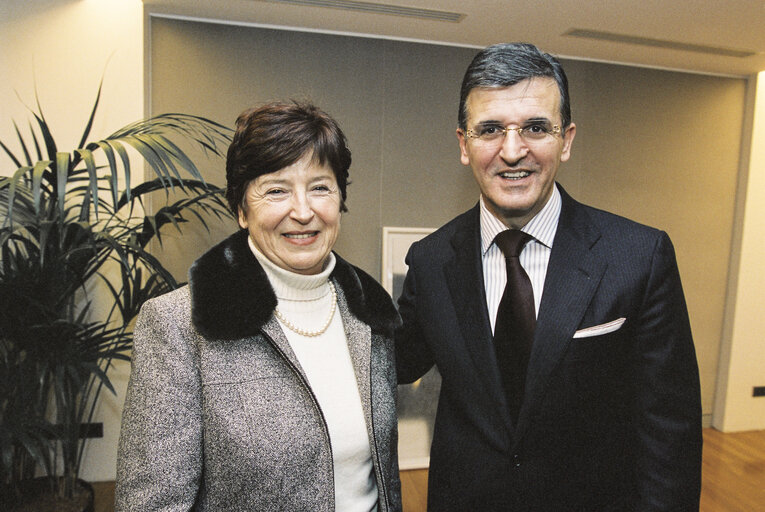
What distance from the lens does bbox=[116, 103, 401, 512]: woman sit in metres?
1.02

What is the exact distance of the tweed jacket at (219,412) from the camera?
100cm

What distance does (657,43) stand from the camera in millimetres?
3102

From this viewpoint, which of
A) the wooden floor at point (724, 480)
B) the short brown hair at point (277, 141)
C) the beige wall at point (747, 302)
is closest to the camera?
the short brown hair at point (277, 141)

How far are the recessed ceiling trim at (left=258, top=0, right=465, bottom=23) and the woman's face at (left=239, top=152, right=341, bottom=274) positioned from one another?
1.84 meters

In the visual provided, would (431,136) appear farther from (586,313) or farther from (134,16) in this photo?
(586,313)

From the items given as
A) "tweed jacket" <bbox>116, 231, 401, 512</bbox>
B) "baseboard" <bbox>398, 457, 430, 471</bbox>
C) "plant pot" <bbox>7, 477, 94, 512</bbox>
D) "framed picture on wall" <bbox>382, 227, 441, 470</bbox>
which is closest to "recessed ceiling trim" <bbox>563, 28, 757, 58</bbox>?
"framed picture on wall" <bbox>382, 227, 441, 470</bbox>

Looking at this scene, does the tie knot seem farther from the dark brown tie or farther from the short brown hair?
the short brown hair

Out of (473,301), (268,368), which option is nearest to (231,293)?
(268,368)

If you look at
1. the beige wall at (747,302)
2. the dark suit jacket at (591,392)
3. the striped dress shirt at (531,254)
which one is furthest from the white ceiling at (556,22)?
the dark suit jacket at (591,392)

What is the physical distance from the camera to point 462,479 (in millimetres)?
1326

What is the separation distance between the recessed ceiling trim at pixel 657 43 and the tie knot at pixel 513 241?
2.15 metres

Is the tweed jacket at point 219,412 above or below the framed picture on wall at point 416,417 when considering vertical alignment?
above

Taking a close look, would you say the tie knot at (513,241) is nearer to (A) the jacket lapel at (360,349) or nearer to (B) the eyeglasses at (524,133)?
(B) the eyeglasses at (524,133)

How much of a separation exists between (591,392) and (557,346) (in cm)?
16
